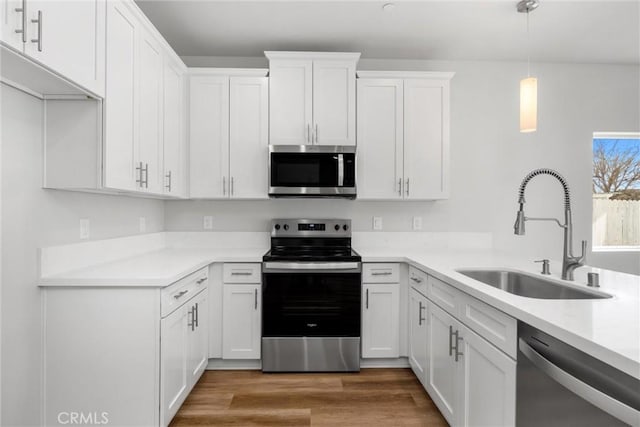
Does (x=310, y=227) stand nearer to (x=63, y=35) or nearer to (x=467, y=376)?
(x=467, y=376)

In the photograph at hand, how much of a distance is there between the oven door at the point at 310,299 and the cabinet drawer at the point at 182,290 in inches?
17.5

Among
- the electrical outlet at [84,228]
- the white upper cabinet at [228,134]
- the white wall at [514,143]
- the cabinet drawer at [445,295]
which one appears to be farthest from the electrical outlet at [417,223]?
the electrical outlet at [84,228]

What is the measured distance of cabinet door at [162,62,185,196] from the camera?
2.55m

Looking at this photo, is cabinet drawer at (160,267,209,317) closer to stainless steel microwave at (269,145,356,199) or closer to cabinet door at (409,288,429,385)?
stainless steel microwave at (269,145,356,199)

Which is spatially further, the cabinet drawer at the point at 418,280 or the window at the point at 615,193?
the window at the point at 615,193

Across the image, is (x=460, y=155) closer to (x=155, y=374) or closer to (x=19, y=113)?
(x=155, y=374)

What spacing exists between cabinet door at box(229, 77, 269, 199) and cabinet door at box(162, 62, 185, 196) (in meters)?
0.39

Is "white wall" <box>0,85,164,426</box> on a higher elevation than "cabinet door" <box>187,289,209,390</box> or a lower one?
higher

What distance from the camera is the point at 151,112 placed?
7.53ft

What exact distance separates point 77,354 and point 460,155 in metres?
3.26

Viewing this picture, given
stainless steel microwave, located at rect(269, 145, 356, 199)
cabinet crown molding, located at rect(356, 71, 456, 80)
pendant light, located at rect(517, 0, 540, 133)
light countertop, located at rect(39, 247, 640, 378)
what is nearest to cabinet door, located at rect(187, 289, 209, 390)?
light countertop, located at rect(39, 247, 640, 378)

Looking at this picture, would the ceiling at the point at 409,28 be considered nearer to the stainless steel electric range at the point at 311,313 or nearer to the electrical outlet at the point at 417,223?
the electrical outlet at the point at 417,223

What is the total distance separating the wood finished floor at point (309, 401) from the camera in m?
2.09

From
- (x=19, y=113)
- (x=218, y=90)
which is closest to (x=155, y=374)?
(x=19, y=113)
